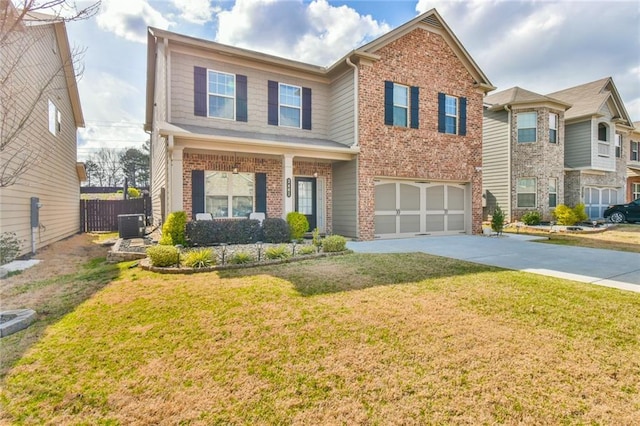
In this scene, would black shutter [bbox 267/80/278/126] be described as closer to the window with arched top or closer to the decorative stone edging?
the decorative stone edging

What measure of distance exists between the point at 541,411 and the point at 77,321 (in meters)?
4.77

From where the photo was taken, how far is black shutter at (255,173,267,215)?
36.9 feet

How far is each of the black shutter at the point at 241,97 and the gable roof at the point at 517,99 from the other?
45.5 ft

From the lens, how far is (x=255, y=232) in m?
9.77

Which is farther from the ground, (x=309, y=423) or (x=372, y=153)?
(x=372, y=153)

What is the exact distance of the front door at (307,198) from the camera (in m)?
12.2

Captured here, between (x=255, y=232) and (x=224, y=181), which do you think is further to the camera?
(x=224, y=181)

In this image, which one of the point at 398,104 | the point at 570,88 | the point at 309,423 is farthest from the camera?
the point at 570,88

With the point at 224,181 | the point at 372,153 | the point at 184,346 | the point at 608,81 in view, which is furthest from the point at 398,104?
the point at 608,81

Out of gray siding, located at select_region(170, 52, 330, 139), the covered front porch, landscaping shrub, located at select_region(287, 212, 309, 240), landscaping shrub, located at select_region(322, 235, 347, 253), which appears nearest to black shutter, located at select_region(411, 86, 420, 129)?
the covered front porch

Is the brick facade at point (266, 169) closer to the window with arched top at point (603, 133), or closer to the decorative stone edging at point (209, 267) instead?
the decorative stone edging at point (209, 267)

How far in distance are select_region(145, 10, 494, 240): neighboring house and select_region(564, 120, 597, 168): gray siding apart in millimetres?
10480

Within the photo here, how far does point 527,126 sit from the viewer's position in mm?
17766

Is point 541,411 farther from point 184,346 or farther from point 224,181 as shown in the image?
point 224,181
